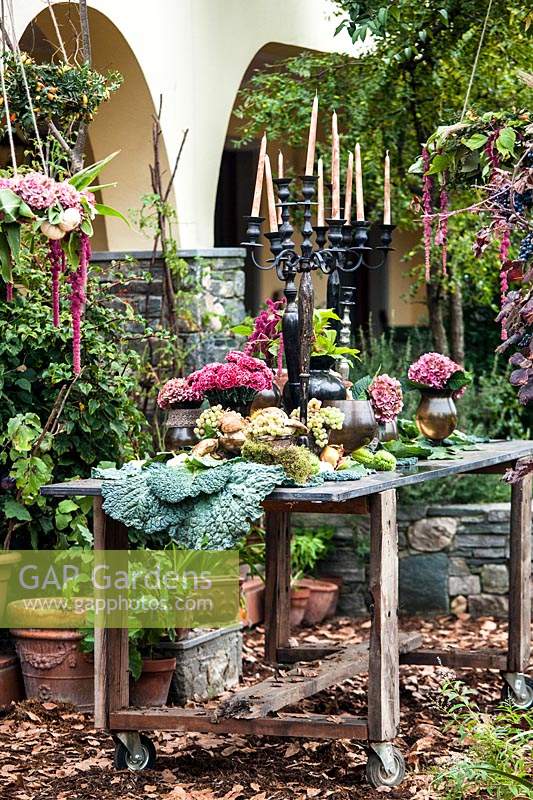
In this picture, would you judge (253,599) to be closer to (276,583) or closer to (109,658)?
(276,583)

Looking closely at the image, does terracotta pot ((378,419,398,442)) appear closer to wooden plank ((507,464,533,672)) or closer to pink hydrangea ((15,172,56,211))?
wooden plank ((507,464,533,672))

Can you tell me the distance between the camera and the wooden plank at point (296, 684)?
13.9 ft

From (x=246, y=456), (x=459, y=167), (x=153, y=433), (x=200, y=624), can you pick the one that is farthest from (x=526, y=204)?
(x=153, y=433)

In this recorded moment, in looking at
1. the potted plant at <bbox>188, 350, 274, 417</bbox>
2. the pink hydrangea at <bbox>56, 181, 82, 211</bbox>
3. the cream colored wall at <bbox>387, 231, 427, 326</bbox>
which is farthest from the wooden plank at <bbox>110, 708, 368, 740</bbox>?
the cream colored wall at <bbox>387, 231, 427, 326</bbox>

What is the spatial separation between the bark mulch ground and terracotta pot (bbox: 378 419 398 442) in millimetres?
894

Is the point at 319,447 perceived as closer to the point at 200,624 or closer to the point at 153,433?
the point at 200,624

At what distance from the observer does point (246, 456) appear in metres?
4.10

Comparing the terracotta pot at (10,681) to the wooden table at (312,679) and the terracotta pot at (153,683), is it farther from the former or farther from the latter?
the wooden table at (312,679)

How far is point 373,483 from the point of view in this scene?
3959 mm

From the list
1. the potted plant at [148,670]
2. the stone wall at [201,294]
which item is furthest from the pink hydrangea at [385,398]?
the stone wall at [201,294]

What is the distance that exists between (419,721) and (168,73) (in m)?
4.18

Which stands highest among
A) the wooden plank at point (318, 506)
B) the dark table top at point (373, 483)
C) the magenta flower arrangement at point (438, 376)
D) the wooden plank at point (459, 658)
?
the magenta flower arrangement at point (438, 376)

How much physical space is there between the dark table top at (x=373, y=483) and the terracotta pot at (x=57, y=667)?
1052 millimetres

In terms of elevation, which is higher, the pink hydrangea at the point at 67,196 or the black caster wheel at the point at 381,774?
the pink hydrangea at the point at 67,196
